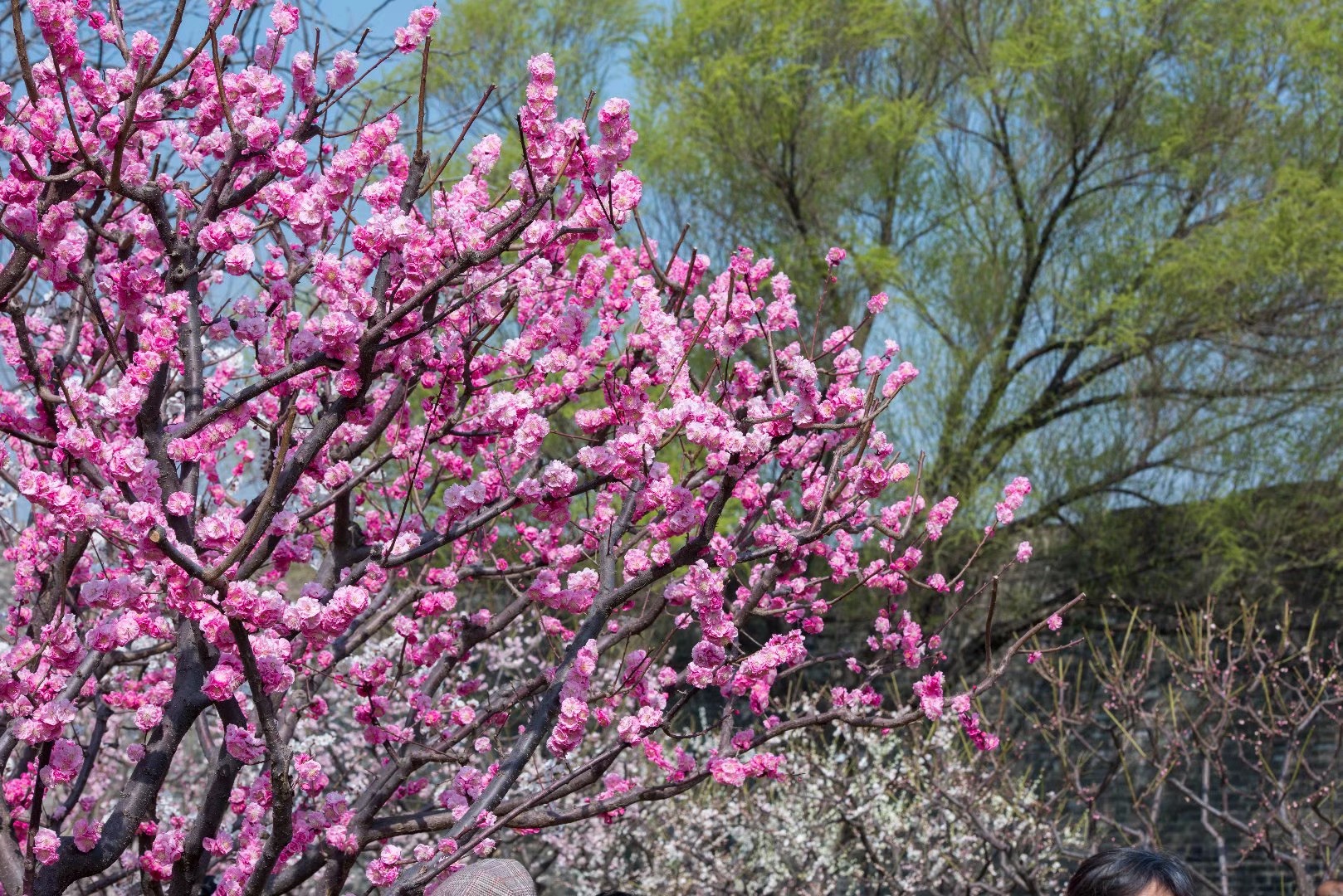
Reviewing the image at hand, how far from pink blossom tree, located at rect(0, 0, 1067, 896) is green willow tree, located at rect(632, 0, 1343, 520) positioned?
8836 mm

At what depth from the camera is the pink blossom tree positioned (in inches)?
96.0

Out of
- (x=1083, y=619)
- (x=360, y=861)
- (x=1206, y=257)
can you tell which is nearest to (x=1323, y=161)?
(x=1206, y=257)

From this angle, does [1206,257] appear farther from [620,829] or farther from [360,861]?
[360,861]

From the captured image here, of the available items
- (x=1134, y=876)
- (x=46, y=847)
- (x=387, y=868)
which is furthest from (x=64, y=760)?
(x=1134, y=876)

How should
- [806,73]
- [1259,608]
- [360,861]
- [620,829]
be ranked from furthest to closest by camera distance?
[806,73], [1259,608], [360,861], [620,829]

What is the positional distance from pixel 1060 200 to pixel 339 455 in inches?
433

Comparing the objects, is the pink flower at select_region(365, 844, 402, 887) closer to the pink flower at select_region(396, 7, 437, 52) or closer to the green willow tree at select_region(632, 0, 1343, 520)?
the pink flower at select_region(396, 7, 437, 52)

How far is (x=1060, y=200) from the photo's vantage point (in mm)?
12922

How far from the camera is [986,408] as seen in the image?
41.2 ft

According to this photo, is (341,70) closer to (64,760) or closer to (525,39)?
(64,760)

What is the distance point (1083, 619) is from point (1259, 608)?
1602 mm

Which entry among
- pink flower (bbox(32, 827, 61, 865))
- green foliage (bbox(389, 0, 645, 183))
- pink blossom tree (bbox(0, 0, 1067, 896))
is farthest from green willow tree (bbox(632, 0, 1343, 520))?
pink flower (bbox(32, 827, 61, 865))

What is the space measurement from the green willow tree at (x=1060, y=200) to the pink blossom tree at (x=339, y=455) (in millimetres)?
8836

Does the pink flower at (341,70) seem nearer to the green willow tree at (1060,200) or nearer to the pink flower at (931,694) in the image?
the pink flower at (931,694)
